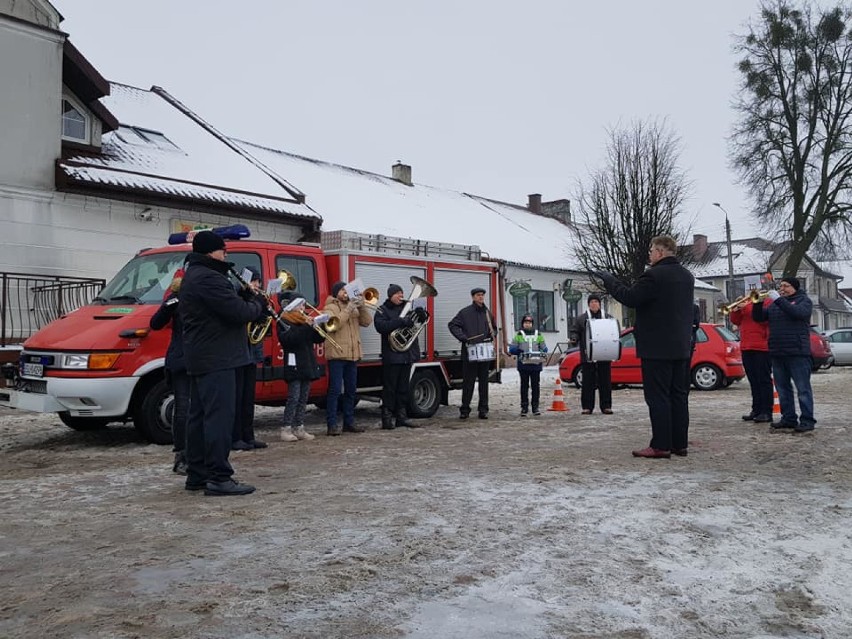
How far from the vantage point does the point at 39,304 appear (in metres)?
15.2

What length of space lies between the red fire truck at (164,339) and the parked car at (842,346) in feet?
59.7

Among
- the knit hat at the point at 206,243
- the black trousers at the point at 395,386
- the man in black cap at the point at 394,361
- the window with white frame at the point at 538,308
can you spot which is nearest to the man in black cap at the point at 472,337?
the man in black cap at the point at 394,361

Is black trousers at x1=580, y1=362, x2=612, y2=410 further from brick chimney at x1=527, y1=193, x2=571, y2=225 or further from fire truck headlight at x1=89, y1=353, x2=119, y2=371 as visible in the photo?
brick chimney at x1=527, y1=193, x2=571, y2=225

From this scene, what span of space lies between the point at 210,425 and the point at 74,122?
13939 millimetres

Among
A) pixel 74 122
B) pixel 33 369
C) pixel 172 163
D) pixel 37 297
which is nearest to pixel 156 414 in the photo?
pixel 33 369

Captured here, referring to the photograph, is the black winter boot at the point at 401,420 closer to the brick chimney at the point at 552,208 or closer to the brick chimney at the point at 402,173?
the brick chimney at the point at 402,173

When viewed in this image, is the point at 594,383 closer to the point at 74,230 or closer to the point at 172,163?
the point at 74,230

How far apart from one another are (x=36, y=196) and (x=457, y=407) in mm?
9439

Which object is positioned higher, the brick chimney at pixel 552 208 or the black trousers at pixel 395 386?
the brick chimney at pixel 552 208

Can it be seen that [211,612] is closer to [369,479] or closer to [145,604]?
[145,604]

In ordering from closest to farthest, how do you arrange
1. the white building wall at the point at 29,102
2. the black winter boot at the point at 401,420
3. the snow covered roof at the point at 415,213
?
the black winter boot at the point at 401,420, the white building wall at the point at 29,102, the snow covered roof at the point at 415,213

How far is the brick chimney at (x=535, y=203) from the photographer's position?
133 ft

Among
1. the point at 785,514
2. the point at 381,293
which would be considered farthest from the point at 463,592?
the point at 381,293

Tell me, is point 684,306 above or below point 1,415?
above
